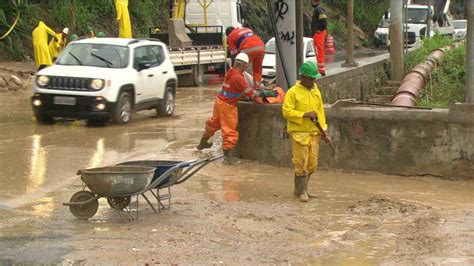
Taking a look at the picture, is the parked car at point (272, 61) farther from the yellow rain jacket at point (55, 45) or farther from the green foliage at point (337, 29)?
the green foliage at point (337, 29)

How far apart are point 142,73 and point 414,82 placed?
A: 5703 millimetres

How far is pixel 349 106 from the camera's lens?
13422mm

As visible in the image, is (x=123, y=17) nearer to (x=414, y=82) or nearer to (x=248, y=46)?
(x=414, y=82)

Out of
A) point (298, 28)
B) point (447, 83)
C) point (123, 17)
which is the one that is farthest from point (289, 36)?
point (123, 17)

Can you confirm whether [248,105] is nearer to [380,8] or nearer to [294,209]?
[294,209]

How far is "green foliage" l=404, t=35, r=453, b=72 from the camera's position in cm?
2552

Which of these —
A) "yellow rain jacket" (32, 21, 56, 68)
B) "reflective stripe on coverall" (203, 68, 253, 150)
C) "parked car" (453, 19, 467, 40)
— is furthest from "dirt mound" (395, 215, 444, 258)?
"parked car" (453, 19, 467, 40)

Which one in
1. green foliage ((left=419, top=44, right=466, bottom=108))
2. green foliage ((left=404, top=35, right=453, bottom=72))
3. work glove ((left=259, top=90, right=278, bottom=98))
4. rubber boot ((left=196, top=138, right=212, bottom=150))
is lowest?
rubber boot ((left=196, top=138, right=212, bottom=150))

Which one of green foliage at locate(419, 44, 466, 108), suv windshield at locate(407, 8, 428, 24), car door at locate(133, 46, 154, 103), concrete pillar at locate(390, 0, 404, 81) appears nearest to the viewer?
car door at locate(133, 46, 154, 103)

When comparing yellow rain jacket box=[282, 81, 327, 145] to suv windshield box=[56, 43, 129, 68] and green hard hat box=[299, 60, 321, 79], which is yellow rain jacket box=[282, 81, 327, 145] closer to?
green hard hat box=[299, 60, 321, 79]

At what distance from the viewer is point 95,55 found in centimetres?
1858

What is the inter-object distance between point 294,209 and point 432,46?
19.9m

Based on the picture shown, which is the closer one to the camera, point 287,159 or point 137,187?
point 137,187

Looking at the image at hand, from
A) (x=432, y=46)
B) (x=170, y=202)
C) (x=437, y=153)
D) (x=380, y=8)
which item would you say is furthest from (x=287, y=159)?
(x=380, y=8)
